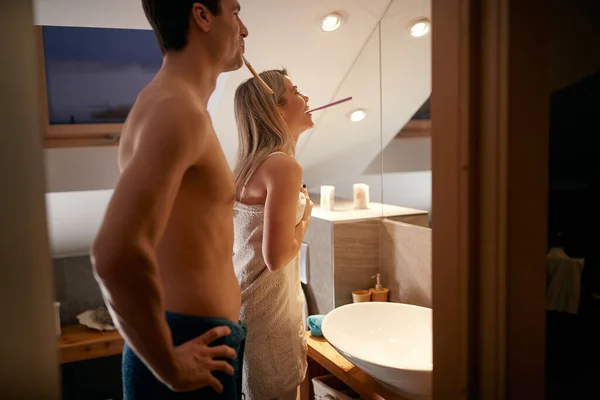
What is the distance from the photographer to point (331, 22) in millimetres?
1771

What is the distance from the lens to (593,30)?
2.44ft

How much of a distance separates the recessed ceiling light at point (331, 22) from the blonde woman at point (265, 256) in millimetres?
460

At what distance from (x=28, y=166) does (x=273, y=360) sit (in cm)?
108

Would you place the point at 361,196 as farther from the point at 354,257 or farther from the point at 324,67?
the point at 324,67

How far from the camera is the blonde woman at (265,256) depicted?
1304mm

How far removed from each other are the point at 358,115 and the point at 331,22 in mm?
497

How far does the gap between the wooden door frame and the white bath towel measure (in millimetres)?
698

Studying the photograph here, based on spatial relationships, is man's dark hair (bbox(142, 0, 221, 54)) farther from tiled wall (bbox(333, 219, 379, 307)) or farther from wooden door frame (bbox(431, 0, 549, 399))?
tiled wall (bbox(333, 219, 379, 307))

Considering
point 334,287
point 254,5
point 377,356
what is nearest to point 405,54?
point 254,5

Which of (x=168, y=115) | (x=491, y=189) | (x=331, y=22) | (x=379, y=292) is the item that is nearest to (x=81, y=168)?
(x=331, y=22)

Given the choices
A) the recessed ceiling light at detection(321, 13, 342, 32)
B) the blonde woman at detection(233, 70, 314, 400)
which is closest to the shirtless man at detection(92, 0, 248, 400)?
the blonde woman at detection(233, 70, 314, 400)

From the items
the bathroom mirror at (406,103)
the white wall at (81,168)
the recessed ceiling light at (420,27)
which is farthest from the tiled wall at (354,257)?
the white wall at (81,168)

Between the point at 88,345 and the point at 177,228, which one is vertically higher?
the point at 177,228

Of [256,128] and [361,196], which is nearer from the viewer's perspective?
[256,128]
